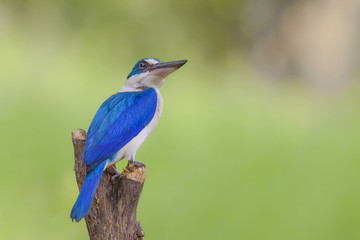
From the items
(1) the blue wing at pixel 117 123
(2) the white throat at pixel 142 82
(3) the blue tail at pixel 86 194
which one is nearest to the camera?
(3) the blue tail at pixel 86 194

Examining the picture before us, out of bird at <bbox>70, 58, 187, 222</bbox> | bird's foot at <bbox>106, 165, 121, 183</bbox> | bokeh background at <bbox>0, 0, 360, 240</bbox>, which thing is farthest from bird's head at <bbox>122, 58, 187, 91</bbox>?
bokeh background at <bbox>0, 0, 360, 240</bbox>

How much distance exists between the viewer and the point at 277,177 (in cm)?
372

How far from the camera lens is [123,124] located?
1728mm

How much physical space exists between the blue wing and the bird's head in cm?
4

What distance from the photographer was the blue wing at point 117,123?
1.62 meters

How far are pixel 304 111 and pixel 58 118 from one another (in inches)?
81.8

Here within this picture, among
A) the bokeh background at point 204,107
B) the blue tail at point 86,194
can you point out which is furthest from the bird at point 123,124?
the bokeh background at point 204,107

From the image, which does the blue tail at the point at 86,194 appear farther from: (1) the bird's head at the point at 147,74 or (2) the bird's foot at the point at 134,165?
(1) the bird's head at the point at 147,74

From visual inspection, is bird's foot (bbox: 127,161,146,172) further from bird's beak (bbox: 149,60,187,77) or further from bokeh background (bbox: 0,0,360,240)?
bokeh background (bbox: 0,0,360,240)

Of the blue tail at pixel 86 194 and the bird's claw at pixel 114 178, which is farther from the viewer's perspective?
the bird's claw at pixel 114 178

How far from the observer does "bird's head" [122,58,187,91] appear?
1.83 m

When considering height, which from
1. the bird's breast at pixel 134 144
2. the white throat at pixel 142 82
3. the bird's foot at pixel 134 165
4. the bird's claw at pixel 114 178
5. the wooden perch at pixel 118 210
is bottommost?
the wooden perch at pixel 118 210

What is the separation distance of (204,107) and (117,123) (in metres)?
2.68

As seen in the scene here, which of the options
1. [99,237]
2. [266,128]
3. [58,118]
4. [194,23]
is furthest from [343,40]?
[99,237]
